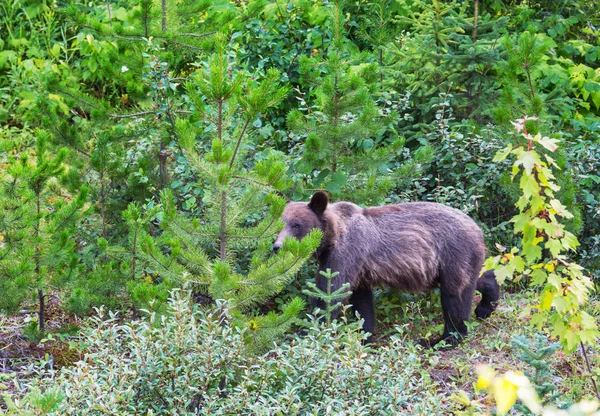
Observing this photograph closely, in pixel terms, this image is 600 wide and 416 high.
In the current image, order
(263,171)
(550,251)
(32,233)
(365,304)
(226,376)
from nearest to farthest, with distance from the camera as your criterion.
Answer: (550,251) < (226,376) < (263,171) < (32,233) < (365,304)

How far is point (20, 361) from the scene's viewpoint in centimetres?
577

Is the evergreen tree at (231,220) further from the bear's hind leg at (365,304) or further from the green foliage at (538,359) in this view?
the bear's hind leg at (365,304)

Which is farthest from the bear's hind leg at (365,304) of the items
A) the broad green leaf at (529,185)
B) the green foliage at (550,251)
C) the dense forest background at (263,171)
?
the broad green leaf at (529,185)

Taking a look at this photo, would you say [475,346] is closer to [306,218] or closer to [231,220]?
[306,218]

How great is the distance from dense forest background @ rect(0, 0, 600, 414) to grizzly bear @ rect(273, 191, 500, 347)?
239 mm

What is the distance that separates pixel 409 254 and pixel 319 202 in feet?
3.01

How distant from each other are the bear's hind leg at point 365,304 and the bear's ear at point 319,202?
0.84 meters

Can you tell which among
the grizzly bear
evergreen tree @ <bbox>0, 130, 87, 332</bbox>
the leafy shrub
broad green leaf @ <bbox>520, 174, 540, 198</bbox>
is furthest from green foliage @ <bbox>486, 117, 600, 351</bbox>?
evergreen tree @ <bbox>0, 130, 87, 332</bbox>

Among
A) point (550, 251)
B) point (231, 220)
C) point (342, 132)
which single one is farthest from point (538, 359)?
point (342, 132)

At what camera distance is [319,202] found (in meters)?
6.09

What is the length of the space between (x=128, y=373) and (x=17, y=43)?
7.77 meters

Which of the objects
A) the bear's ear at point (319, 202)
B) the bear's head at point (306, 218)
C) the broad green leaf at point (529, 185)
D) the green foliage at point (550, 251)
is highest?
the broad green leaf at point (529, 185)

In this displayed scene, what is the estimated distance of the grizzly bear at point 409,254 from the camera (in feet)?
20.7

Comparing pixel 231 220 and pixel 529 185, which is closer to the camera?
pixel 529 185
